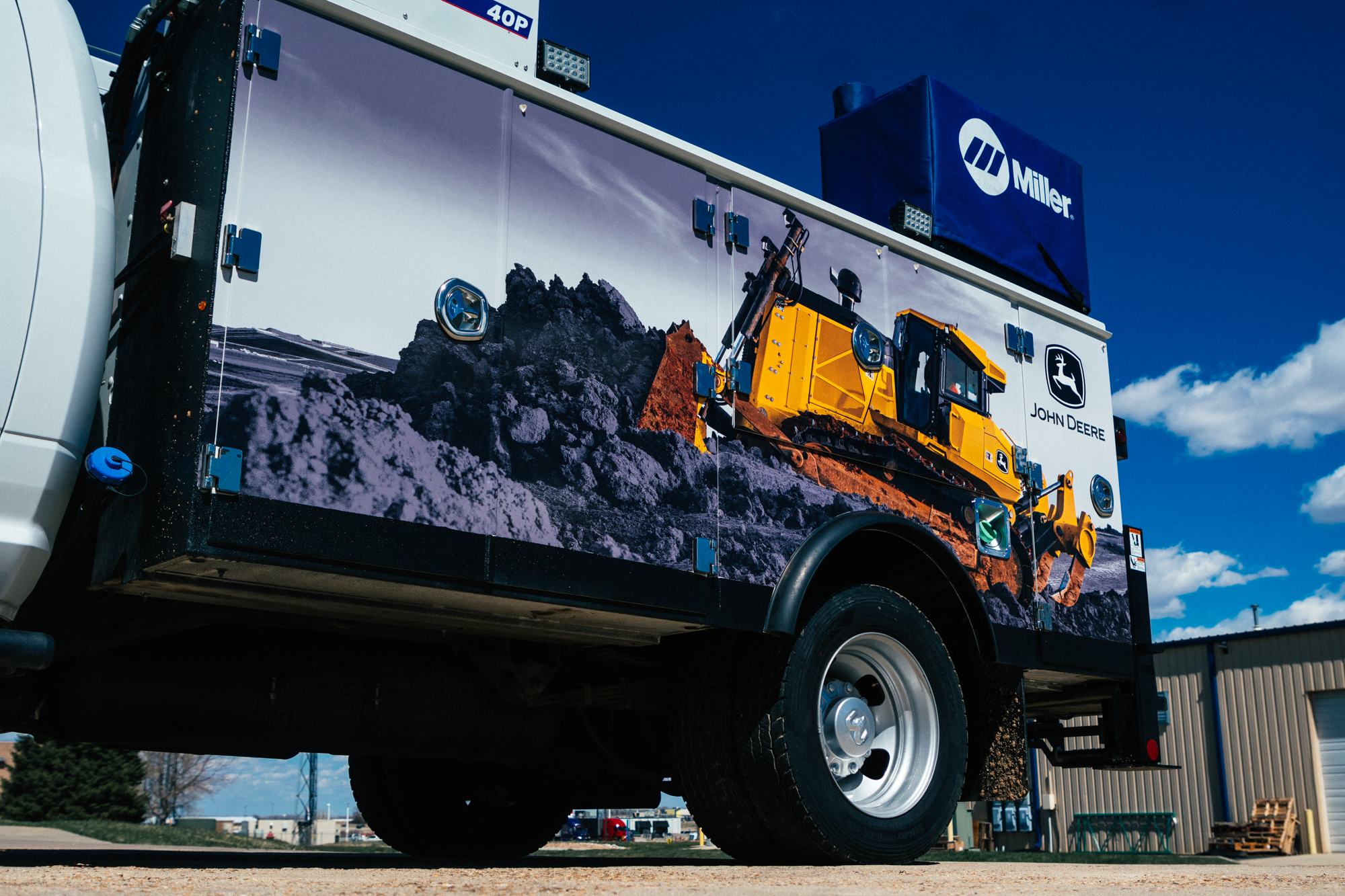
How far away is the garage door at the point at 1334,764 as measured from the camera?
2044cm

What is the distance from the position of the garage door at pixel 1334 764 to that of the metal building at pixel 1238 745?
0.02 metres

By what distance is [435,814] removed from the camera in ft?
21.7

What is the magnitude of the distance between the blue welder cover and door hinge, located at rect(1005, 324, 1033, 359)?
20.3 inches

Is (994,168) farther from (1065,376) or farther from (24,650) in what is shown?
(24,650)

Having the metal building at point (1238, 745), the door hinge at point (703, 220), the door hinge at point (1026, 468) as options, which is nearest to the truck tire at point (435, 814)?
the door hinge at point (1026, 468)

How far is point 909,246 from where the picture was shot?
5.96m

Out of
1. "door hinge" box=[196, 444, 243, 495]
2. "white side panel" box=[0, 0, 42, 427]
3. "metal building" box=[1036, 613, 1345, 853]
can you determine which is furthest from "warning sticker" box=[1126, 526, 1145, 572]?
"metal building" box=[1036, 613, 1345, 853]

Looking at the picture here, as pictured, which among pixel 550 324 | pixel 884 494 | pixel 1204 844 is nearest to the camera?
pixel 550 324

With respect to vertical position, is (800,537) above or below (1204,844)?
above

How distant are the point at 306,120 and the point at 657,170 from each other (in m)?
1.55

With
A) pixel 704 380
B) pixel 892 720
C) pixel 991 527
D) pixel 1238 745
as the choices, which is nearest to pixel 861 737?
pixel 892 720

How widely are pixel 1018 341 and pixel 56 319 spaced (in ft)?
15.7

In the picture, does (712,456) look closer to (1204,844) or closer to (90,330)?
(90,330)

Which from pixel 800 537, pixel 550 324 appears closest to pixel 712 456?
pixel 800 537
